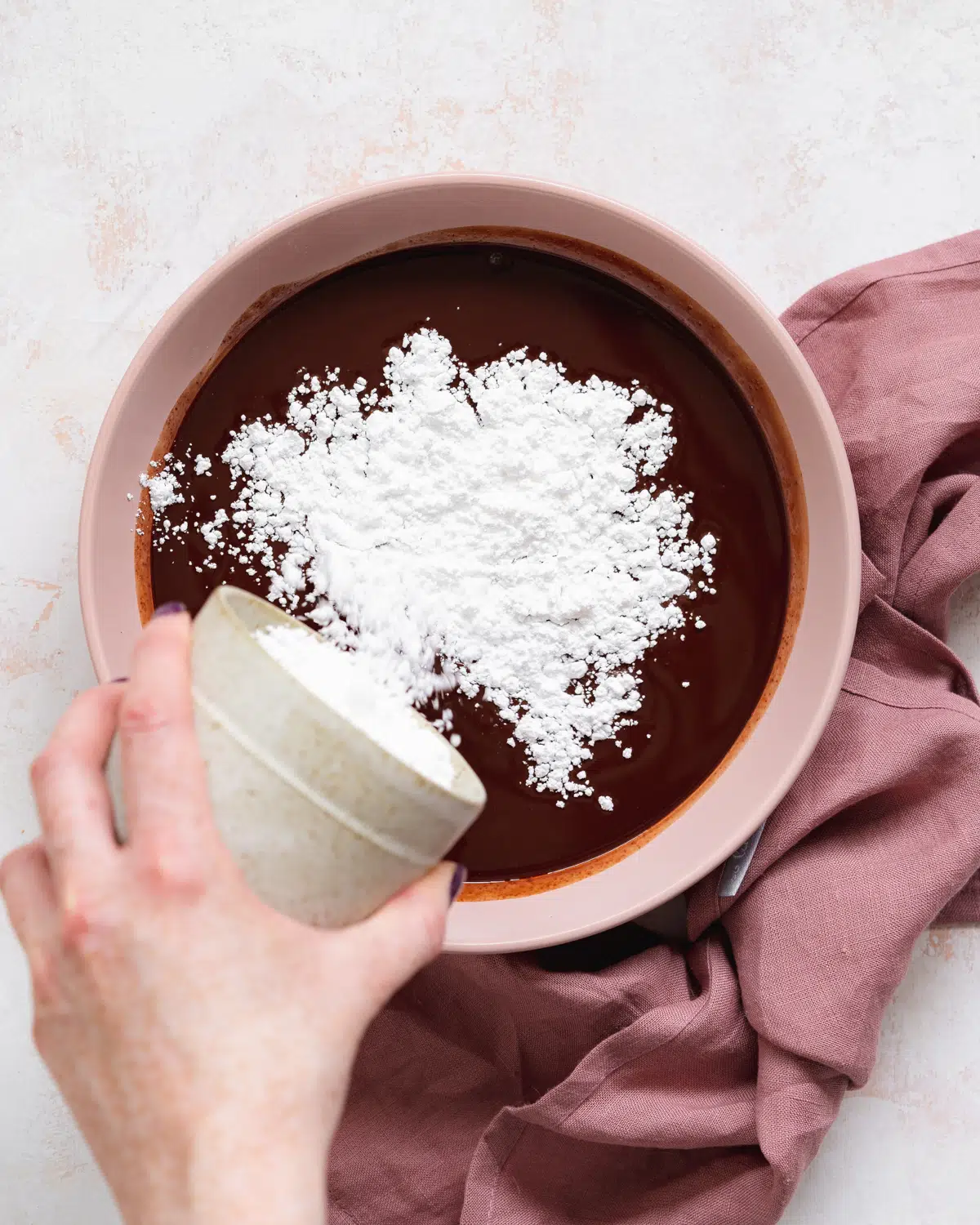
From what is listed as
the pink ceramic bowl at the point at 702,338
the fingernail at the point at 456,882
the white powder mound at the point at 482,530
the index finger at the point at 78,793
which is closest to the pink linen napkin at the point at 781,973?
the pink ceramic bowl at the point at 702,338

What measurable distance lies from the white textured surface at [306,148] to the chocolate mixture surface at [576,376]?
0.53 ft

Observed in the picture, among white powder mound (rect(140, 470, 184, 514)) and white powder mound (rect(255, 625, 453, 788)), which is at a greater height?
white powder mound (rect(140, 470, 184, 514))

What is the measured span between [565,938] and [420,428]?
53 centimetres

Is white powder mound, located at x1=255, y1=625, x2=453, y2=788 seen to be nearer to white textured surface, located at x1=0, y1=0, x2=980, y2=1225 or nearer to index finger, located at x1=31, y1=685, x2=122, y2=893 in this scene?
index finger, located at x1=31, y1=685, x2=122, y2=893

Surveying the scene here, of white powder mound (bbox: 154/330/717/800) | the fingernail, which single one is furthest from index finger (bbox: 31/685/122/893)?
white powder mound (bbox: 154/330/717/800)

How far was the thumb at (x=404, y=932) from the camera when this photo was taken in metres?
0.76


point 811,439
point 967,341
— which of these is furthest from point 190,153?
point 967,341

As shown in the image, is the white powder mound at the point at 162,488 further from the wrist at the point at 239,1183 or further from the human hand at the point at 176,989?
the wrist at the point at 239,1183

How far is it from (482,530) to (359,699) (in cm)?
31

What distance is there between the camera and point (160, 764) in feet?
2.29

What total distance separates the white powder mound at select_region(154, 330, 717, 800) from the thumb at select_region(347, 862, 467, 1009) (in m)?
0.32

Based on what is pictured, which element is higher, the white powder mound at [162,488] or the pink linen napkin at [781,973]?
the white powder mound at [162,488]

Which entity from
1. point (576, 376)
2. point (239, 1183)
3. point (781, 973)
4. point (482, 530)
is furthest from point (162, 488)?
point (781, 973)

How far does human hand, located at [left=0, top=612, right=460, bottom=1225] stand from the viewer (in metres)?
0.70
